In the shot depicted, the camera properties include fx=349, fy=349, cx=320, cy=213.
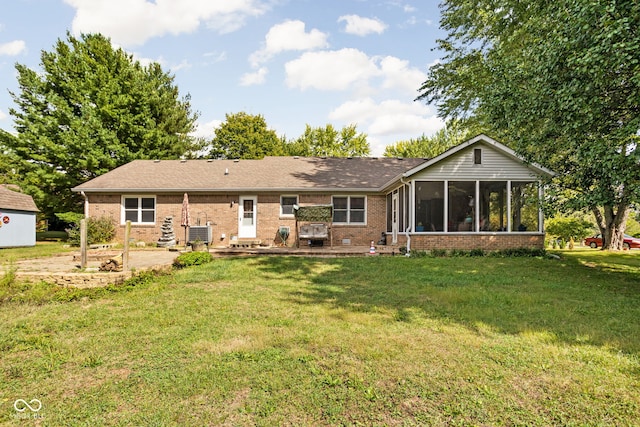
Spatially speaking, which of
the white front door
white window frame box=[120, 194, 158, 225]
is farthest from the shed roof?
the white front door

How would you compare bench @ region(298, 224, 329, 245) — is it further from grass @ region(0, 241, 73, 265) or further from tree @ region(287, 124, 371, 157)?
tree @ region(287, 124, 371, 157)

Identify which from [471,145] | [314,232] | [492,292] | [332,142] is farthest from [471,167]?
[332,142]

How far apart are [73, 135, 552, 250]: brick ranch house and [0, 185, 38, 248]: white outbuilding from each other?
279 cm

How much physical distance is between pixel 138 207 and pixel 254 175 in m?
5.52

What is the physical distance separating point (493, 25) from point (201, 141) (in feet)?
80.4

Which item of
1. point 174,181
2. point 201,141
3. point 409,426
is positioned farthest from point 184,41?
point 201,141

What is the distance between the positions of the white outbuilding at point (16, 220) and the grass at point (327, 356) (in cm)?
1227

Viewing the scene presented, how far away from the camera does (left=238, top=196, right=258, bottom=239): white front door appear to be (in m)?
15.7

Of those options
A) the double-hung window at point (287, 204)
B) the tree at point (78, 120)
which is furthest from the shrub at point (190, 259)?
the tree at point (78, 120)

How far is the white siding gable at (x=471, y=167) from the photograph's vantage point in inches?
493

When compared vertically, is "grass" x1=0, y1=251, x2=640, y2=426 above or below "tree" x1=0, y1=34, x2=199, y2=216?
below

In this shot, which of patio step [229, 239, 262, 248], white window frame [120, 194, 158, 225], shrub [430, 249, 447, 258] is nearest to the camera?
shrub [430, 249, 447, 258]

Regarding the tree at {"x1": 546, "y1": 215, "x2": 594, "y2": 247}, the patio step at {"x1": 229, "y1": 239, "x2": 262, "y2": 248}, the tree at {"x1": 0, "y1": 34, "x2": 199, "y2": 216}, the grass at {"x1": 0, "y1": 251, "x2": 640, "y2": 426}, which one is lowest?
the grass at {"x1": 0, "y1": 251, "x2": 640, "y2": 426}

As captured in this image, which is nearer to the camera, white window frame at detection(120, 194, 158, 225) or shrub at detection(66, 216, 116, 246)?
shrub at detection(66, 216, 116, 246)
